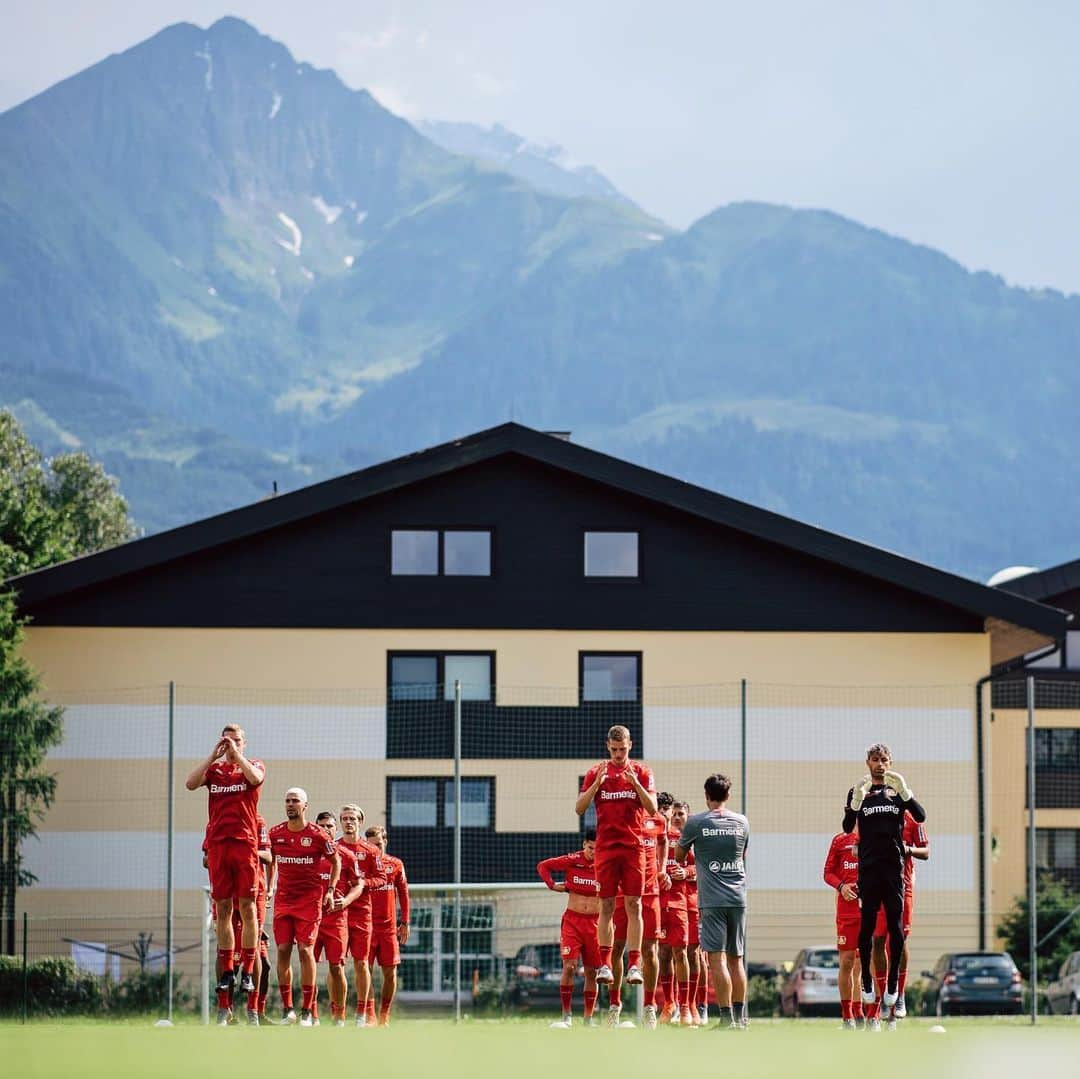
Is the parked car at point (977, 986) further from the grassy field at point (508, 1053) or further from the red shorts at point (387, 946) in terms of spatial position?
the grassy field at point (508, 1053)

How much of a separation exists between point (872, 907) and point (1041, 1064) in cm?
371

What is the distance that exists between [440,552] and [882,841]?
21275mm

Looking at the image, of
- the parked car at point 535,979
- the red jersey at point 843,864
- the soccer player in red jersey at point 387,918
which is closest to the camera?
the red jersey at point 843,864

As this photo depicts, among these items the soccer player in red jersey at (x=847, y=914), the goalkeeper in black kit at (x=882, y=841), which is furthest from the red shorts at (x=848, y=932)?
the goalkeeper in black kit at (x=882, y=841)

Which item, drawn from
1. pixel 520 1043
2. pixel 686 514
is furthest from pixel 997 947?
pixel 520 1043

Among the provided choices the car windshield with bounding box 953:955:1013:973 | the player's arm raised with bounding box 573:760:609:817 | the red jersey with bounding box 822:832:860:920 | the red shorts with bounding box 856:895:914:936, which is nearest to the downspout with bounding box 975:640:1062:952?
the car windshield with bounding box 953:955:1013:973

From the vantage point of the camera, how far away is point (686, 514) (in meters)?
36.0

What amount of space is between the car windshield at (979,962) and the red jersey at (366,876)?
47.4 feet

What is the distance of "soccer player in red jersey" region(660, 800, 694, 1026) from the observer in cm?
1808

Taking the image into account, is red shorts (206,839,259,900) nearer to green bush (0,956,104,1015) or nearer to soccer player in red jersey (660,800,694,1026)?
soccer player in red jersey (660,800,694,1026)

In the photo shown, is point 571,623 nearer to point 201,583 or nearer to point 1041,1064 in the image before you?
point 201,583

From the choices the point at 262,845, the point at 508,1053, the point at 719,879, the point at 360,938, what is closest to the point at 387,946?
the point at 360,938

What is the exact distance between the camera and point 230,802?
15727mm

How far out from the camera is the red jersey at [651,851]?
52.4 feet
